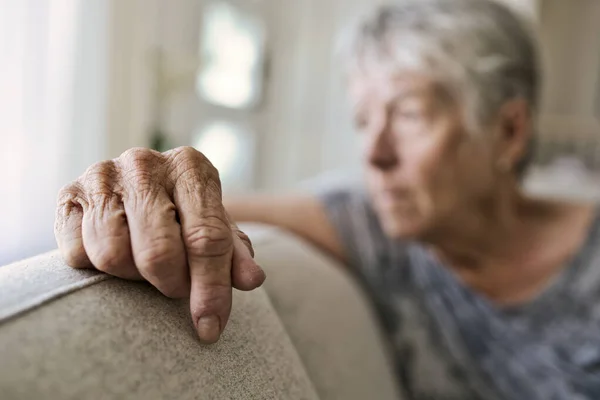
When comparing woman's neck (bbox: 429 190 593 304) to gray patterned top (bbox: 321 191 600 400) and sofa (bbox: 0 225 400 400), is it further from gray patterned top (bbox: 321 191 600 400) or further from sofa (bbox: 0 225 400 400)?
sofa (bbox: 0 225 400 400)

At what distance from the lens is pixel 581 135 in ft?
10.0

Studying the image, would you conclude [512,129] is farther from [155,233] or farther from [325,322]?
[155,233]

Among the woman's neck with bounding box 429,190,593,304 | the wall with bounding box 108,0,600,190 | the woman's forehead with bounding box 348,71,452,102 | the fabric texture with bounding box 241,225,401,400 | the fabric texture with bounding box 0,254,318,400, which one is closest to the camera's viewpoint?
the fabric texture with bounding box 0,254,318,400

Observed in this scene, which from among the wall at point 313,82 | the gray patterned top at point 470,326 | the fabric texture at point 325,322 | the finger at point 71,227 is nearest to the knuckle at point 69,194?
the finger at point 71,227

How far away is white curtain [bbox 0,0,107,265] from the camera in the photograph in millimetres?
1363

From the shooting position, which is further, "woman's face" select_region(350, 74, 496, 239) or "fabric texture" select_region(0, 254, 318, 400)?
"woman's face" select_region(350, 74, 496, 239)

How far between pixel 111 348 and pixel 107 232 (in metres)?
0.08

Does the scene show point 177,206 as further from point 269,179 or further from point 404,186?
point 269,179

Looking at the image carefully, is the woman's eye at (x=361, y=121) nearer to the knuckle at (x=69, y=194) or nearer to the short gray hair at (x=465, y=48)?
the short gray hair at (x=465, y=48)

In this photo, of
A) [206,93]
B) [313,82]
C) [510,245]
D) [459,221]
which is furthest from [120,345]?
[313,82]

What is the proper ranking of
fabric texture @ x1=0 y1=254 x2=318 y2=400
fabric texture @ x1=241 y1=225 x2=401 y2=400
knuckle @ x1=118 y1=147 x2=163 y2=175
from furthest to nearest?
fabric texture @ x1=241 y1=225 x2=401 y2=400 → knuckle @ x1=118 y1=147 x2=163 y2=175 → fabric texture @ x1=0 y1=254 x2=318 y2=400

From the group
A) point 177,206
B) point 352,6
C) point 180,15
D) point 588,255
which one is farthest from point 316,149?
point 177,206

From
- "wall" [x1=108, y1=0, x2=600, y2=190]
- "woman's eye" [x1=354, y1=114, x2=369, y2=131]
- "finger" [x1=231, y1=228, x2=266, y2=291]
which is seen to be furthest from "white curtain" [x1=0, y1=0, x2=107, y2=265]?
"finger" [x1=231, y1=228, x2=266, y2=291]

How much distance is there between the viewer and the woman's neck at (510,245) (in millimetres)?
1304
